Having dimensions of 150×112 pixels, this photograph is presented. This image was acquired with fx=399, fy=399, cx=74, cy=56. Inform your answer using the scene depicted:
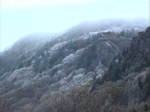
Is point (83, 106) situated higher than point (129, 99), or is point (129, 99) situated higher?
point (83, 106)

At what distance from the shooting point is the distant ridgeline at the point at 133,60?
129 m

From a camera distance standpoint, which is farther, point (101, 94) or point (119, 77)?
point (119, 77)

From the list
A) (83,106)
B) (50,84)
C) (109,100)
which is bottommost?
(50,84)

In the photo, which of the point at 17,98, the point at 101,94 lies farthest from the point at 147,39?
the point at 17,98

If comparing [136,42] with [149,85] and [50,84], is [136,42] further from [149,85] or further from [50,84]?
[50,84]

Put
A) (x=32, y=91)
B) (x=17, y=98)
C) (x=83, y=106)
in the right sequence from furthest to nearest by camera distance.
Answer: (x=32, y=91), (x=17, y=98), (x=83, y=106)

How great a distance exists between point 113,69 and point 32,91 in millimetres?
56772

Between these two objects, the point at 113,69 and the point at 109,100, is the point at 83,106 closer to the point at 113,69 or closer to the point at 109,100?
the point at 109,100

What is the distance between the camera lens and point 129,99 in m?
99.0

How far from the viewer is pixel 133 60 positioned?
448 ft

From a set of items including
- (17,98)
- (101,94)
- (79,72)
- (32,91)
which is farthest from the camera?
(79,72)

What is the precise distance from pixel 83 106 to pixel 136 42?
100424 millimetres

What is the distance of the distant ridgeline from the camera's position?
128900 millimetres

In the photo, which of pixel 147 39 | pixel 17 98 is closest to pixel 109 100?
pixel 147 39
